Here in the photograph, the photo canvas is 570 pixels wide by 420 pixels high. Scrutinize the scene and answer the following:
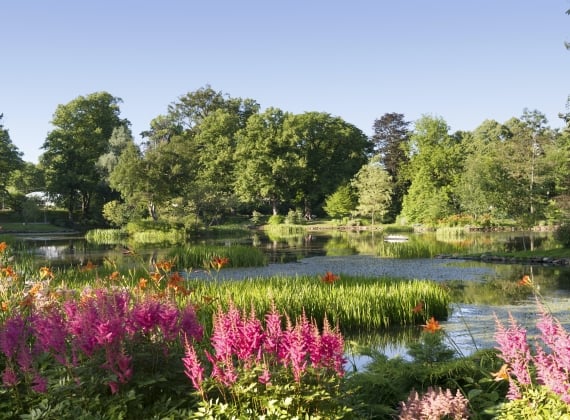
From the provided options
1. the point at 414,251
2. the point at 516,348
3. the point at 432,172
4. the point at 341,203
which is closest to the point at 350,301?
the point at 516,348

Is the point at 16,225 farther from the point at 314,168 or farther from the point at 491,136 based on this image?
the point at 491,136

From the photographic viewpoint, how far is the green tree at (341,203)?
57.2 metres

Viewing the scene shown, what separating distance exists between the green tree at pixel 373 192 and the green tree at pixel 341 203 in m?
1.28

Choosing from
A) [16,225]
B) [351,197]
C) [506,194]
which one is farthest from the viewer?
[351,197]

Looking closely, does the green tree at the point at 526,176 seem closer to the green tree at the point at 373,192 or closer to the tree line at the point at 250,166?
the tree line at the point at 250,166

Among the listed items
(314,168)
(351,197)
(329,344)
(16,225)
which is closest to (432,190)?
(351,197)

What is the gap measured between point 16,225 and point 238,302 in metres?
50.0

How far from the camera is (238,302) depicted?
358 inches

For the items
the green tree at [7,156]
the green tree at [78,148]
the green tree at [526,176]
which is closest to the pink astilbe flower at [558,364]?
the green tree at [526,176]

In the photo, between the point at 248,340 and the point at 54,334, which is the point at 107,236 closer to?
the point at 54,334

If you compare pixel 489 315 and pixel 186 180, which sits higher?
pixel 186 180

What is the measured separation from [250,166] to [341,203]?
11.1 metres

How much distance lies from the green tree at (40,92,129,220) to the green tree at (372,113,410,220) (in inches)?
1269

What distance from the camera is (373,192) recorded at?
53.4 m
